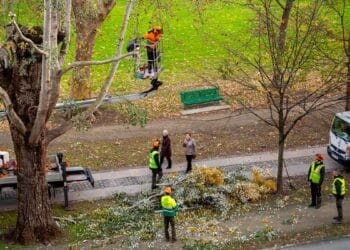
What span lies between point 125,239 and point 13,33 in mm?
5574

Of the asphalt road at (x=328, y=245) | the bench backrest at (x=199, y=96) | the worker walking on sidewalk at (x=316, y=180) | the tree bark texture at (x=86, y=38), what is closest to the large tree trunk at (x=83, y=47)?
the tree bark texture at (x=86, y=38)

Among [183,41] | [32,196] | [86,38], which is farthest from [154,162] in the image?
[183,41]

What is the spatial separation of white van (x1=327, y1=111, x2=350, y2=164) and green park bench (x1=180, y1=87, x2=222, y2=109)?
19.2ft

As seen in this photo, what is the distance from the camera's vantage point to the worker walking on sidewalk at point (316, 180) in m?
17.4

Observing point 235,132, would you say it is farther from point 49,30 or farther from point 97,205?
Answer: point 49,30

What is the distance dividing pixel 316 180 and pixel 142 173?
5.52 meters

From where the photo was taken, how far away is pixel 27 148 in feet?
51.1

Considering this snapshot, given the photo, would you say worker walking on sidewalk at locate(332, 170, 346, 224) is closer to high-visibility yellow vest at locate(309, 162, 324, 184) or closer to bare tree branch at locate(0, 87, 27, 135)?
high-visibility yellow vest at locate(309, 162, 324, 184)

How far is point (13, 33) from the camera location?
49.2ft

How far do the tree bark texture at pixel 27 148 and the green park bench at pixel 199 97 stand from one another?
10110 mm

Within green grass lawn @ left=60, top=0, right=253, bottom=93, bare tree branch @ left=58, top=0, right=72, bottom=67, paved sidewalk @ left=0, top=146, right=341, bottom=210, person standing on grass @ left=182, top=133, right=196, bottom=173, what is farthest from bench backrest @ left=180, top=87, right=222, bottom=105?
bare tree branch @ left=58, top=0, right=72, bottom=67

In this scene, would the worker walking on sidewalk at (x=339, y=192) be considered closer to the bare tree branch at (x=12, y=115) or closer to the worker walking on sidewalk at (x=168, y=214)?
the worker walking on sidewalk at (x=168, y=214)

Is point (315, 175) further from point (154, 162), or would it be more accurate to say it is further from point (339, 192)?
point (154, 162)

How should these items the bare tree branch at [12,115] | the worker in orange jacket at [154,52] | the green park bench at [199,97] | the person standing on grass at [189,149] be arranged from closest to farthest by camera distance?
the bare tree branch at [12,115] < the person standing on grass at [189,149] < the worker in orange jacket at [154,52] < the green park bench at [199,97]
